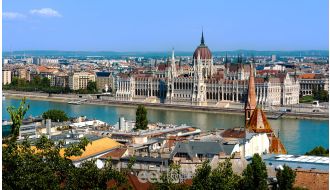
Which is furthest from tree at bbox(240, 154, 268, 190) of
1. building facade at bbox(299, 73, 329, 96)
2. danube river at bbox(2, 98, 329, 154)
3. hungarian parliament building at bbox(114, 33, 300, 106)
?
building facade at bbox(299, 73, 329, 96)

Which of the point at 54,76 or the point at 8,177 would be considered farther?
the point at 54,76

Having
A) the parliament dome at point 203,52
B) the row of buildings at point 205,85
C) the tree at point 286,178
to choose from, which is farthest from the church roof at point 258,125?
the parliament dome at point 203,52

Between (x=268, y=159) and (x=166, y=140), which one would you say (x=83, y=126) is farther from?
(x=268, y=159)

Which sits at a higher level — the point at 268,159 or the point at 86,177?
the point at 86,177

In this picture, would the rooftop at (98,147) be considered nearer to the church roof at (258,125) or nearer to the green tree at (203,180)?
the church roof at (258,125)

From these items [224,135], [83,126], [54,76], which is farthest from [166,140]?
[54,76]

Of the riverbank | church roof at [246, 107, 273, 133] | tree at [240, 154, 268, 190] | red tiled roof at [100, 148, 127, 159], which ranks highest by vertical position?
tree at [240, 154, 268, 190]
